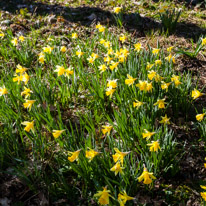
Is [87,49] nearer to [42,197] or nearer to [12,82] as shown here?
[12,82]

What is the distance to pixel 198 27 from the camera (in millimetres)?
4105

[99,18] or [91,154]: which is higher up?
[99,18]

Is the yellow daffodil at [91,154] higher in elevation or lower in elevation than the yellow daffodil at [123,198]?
higher

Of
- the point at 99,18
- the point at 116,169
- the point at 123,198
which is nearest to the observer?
the point at 123,198

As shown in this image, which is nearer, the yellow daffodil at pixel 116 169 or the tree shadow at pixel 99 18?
the yellow daffodil at pixel 116 169

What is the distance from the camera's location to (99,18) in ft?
14.5

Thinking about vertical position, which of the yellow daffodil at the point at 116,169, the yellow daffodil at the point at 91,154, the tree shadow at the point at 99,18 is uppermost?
the tree shadow at the point at 99,18

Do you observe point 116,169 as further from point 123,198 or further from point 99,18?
point 99,18

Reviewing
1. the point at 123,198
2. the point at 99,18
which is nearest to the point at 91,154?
the point at 123,198

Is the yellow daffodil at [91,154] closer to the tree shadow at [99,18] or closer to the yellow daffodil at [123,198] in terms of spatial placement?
the yellow daffodil at [123,198]

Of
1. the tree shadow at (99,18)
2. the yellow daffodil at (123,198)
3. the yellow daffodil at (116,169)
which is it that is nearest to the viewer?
the yellow daffodil at (123,198)

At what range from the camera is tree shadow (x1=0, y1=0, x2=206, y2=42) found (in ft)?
13.1

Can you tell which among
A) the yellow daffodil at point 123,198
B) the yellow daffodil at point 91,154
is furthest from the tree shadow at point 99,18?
the yellow daffodil at point 123,198

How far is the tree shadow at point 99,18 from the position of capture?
13.1 feet
